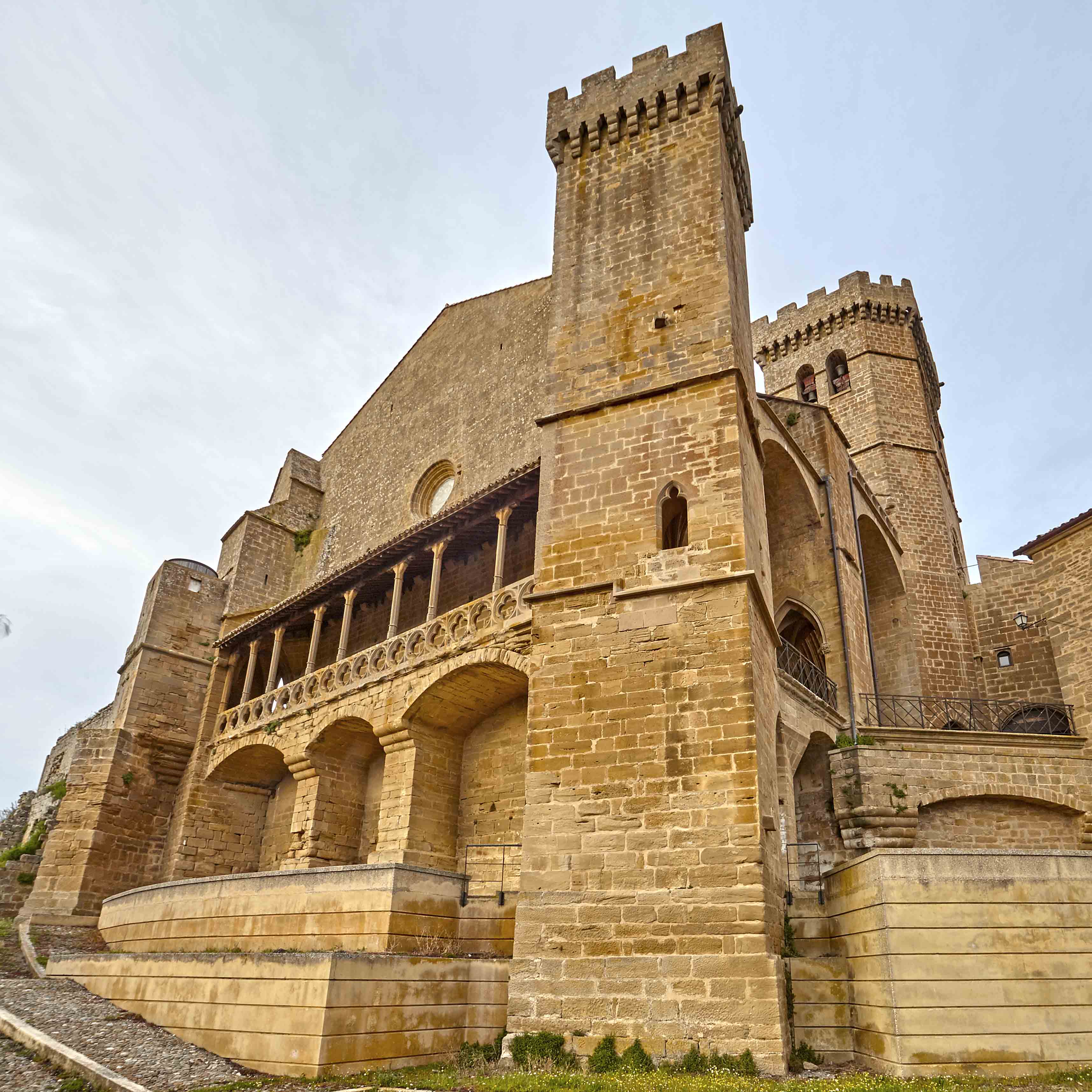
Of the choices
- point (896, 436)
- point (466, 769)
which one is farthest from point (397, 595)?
point (896, 436)

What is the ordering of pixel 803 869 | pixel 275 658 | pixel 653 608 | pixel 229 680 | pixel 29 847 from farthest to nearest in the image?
pixel 229 680 < pixel 29 847 < pixel 275 658 < pixel 803 869 < pixel 653 608

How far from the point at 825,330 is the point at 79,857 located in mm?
23810

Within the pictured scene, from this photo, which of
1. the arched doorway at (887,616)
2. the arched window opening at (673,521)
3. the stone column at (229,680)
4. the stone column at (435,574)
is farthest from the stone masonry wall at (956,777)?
the stone column at (229,680)

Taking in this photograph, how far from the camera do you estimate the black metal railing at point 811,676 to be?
542 inches

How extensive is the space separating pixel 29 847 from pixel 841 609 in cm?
1743

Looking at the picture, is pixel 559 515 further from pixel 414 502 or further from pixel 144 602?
pixel 144 602

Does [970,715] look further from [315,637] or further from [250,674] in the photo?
[250,674]

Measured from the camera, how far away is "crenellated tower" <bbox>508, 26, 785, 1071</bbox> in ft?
27.2

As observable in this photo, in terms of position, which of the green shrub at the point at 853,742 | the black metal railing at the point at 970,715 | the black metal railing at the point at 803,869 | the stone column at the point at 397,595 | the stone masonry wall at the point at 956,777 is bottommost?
the black metal railing at the point at 803,869

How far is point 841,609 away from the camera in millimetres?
15250

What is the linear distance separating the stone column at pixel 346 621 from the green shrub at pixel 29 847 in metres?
8.58

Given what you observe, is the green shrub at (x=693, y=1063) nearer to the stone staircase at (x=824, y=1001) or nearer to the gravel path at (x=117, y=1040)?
the stone staircase at (x=824, y=1001)

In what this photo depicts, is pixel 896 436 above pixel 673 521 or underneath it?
above

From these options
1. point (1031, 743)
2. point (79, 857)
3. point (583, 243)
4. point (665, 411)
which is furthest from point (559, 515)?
point (79, 857)
